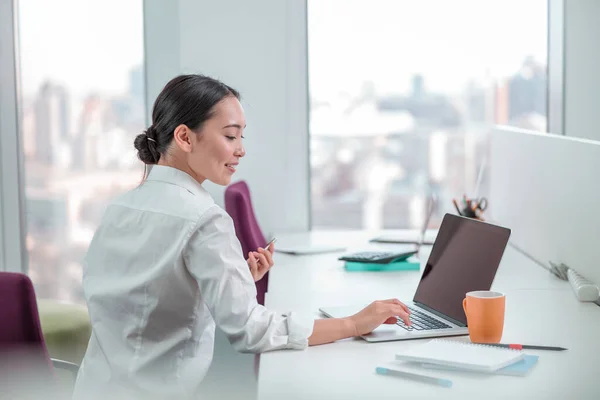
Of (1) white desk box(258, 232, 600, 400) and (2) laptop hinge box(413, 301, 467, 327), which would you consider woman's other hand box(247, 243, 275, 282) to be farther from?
(2) laptop hinge box(413, 301, 467, 327)

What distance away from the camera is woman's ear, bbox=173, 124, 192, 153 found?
167 centimetres

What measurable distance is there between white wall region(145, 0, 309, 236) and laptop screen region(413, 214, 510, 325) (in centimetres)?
161

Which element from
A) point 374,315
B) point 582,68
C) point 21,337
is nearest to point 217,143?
point 374,315

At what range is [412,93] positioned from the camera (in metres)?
3.68

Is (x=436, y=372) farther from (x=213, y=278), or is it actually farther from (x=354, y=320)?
(x=213, y=278)

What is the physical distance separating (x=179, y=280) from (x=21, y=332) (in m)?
0.42

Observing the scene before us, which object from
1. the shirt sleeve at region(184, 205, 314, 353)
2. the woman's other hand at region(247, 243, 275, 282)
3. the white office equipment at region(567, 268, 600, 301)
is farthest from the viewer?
the white office equipment at region(567, 268, 600, 301)

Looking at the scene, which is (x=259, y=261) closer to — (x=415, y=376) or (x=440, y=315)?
(x=440, y=315)

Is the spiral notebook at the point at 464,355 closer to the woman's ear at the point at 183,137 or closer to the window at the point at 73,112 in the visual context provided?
the woman's ear at the point at 183,137

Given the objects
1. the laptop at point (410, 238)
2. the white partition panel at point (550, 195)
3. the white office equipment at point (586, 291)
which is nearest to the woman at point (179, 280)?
the white office equipment at point (586, 291)

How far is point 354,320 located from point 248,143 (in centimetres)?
197

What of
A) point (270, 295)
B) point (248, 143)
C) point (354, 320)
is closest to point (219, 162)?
point (354, 320)

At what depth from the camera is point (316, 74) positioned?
3.67 meters

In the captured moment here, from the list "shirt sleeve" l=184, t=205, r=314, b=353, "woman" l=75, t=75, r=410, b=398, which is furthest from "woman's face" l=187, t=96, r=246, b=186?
"shirt sleeve" l=184, t=205, r=314, b=353
